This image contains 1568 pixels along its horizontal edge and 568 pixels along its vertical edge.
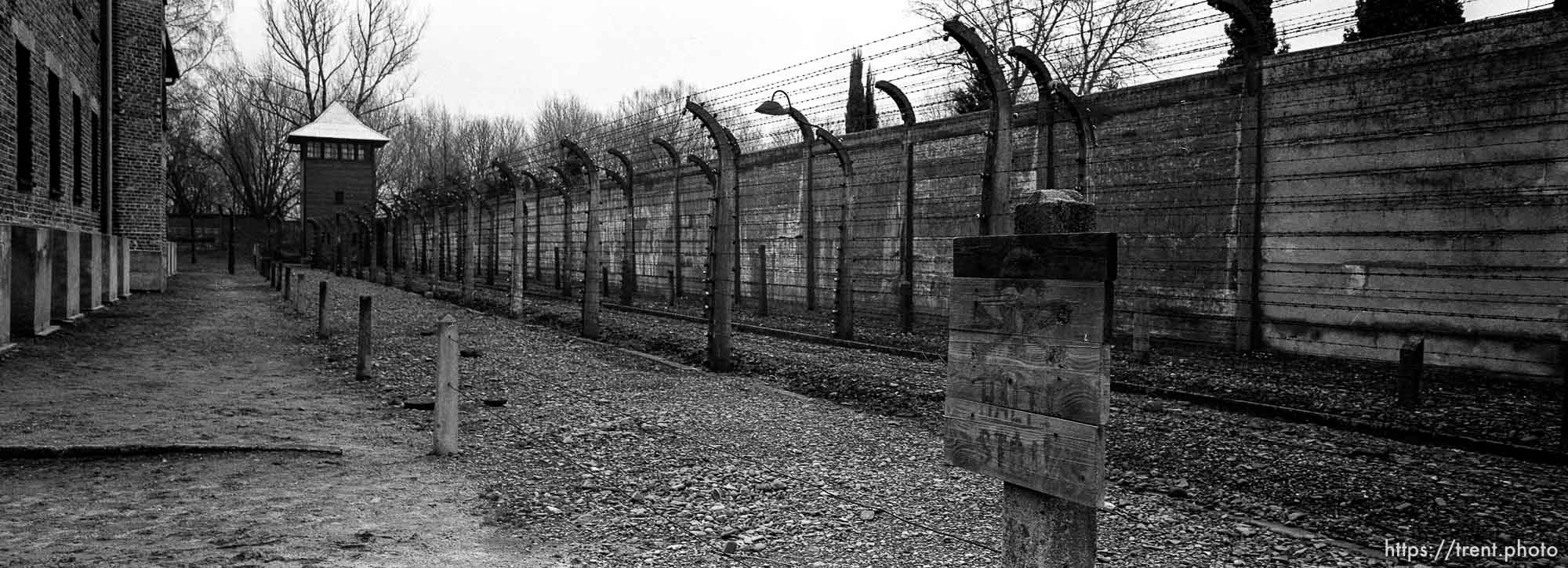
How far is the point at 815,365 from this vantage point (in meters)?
9.27

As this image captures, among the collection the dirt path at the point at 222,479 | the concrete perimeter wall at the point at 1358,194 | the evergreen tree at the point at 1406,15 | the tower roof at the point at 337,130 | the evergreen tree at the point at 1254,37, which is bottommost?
the dirt path at the point at 222,479

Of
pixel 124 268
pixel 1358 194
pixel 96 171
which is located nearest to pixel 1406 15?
pixel 1358 194

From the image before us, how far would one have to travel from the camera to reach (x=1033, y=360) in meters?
2.40

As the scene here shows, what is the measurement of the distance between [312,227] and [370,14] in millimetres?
11704

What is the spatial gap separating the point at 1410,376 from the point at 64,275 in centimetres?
1319

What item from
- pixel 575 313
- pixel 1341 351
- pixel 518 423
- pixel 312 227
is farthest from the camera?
pixel 312 227

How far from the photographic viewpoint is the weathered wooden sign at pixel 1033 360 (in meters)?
2.28

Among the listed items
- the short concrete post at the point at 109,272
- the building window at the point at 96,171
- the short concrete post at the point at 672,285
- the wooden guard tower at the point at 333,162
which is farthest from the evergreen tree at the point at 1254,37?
the wooden guard tower at the point at 333,162

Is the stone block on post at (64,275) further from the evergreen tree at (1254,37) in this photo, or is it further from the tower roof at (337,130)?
the tower roof at (337,130)

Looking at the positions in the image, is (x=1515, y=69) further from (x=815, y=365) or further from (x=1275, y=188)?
(x=815, y=365)

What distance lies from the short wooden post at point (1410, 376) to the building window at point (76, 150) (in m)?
17.5

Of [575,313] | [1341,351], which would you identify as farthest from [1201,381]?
[575,313]

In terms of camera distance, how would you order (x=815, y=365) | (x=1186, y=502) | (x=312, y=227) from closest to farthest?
(x=1186, y=502)
(x=815, y=365)
(x=312, y=227)

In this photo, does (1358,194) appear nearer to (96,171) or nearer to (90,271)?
(90,271)
